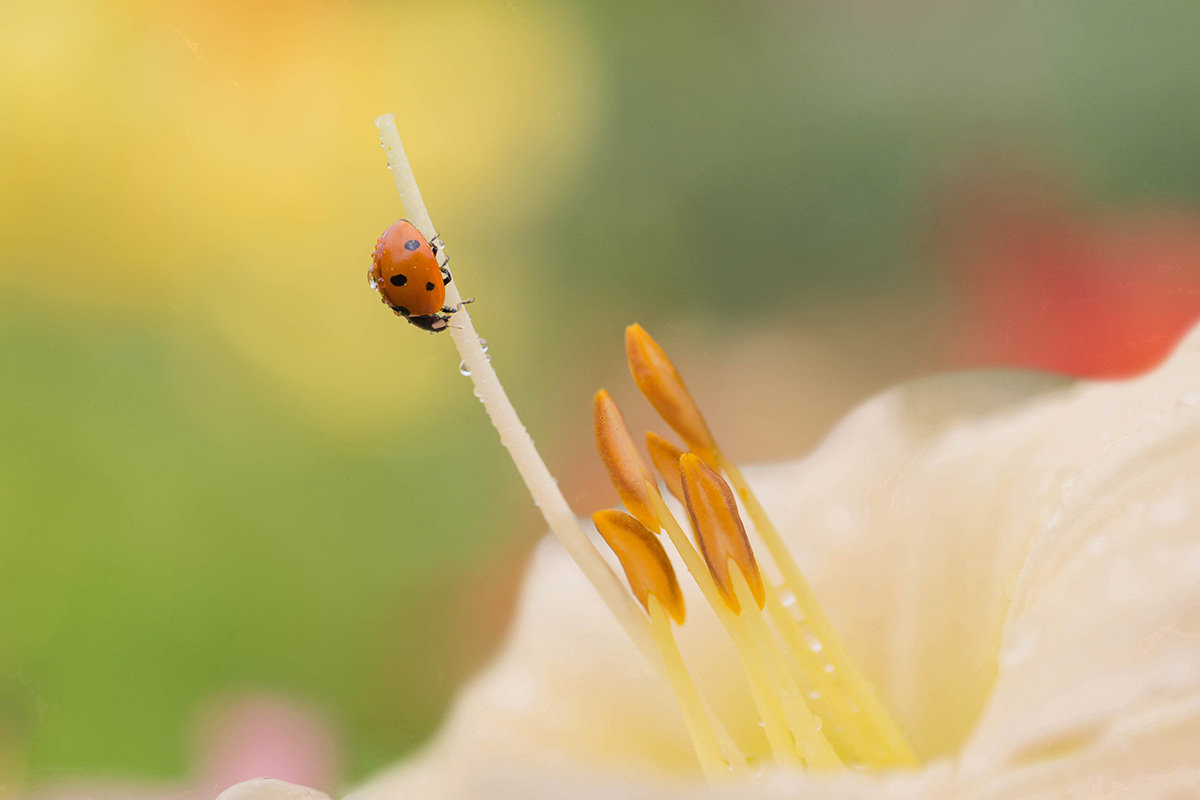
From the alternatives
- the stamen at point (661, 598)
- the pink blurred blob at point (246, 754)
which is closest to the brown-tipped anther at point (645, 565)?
the stamen at point (661, 598)

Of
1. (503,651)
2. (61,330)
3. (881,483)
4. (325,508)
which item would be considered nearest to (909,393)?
(881,483)

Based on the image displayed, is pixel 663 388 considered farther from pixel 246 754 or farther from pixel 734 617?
pixel 246 754

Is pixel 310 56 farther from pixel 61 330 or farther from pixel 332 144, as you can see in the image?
pixel 61 330

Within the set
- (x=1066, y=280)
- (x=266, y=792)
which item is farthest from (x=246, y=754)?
(x=1066, y=280)

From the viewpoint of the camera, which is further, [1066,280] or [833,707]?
[1066,280]

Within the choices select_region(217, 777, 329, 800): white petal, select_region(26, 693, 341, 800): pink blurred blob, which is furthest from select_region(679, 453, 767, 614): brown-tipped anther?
select_region(26, 693, 341, 800): pink blurred blob

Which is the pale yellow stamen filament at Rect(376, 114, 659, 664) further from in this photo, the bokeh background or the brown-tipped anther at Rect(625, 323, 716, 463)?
the bokeh background
